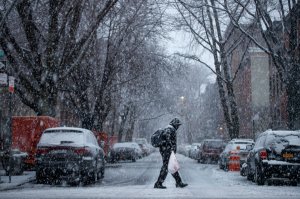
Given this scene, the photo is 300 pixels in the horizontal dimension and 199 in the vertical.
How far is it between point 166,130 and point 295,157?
5.27 meters

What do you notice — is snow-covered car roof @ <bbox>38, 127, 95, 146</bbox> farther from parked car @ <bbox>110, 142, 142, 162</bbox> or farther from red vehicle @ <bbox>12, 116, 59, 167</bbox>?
parked car @ <bbox>110, 142, 142, 162</bbox>

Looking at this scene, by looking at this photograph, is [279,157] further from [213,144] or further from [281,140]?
[213,144]

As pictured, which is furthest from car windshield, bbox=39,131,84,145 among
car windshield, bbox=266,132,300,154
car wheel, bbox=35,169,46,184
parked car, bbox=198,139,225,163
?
parked car, bbox=198,139,225,163

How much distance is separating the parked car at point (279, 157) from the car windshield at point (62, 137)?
17.8 ft

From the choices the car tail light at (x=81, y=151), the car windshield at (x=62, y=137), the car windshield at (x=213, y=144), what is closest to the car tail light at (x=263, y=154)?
the car tail light at (x=81, y=151)

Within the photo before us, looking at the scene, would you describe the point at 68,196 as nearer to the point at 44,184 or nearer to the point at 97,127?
the point at 44,184

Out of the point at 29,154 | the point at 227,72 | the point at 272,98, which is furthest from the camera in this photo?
the point at 272,98

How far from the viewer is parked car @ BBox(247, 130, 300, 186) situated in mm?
17688

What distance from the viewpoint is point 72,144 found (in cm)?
1831

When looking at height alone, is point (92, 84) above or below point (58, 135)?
above

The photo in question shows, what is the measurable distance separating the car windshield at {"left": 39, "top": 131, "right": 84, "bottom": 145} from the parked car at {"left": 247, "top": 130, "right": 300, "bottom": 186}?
544cm

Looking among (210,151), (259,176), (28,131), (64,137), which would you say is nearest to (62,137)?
(64,137)

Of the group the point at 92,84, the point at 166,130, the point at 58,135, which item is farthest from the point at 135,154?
the point at 166,130

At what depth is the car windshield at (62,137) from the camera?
1855 centimetres
